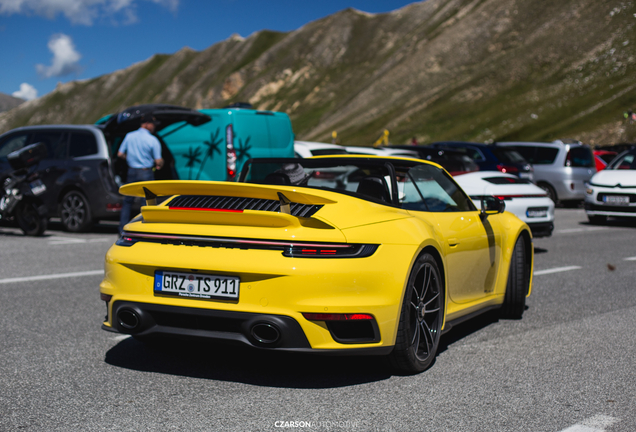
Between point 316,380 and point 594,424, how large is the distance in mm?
1509

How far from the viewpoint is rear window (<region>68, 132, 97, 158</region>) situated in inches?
483

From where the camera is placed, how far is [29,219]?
38.3 feet

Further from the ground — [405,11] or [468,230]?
[405,11]

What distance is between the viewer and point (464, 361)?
4453 mm

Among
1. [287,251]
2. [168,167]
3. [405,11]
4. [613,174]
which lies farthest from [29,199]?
[405,11]

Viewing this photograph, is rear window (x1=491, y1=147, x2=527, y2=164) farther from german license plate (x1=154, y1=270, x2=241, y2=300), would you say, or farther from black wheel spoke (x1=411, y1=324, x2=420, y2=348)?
german license plate (x1=154, y1=270, x2=241, y2=300)

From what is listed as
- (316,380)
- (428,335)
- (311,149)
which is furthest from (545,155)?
(316,380)

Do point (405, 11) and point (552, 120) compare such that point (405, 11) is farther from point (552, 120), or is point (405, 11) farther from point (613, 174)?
point (613, 174)

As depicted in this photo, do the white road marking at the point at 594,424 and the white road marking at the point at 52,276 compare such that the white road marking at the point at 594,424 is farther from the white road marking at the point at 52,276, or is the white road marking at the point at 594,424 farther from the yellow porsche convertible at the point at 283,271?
the white road marking at the point at 52,276

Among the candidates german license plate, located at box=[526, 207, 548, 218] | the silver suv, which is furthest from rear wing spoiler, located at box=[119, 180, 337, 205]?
the silver suv

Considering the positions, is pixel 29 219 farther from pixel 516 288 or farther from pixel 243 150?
pixel 516 288

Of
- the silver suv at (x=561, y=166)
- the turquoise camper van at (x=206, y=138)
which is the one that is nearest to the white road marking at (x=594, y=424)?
the turquoise camper van at (x=206, y=138)

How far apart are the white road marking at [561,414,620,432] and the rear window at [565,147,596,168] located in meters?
17.9

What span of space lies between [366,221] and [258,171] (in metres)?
1.87
